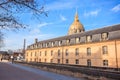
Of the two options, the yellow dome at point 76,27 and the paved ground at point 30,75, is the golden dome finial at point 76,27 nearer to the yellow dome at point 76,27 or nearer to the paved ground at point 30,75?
the yellow dome at point 76,27

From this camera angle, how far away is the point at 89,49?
160 ft

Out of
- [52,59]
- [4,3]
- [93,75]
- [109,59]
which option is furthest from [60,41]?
[4,3]

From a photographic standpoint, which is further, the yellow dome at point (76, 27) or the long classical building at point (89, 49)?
the yellow dome at point (76, 27)

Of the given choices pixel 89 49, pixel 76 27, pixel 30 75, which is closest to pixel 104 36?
pixel 89 49

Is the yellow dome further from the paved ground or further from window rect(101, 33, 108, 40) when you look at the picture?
the paved ground

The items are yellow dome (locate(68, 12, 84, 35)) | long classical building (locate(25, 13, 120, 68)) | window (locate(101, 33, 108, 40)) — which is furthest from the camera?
yellow dome (locate(68, 12, 84, 35))

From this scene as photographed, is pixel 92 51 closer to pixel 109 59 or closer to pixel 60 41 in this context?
pixel 109 59

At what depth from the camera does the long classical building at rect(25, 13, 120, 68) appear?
42.1m

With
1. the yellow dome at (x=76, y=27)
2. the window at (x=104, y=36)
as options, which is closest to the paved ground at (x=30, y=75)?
the window at (x=104, y=36)

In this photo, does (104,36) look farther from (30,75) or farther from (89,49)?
(30,75)

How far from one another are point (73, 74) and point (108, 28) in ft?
86.5

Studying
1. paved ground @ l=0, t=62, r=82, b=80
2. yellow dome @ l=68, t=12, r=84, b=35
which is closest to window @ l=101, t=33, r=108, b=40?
paved ground @ l=0, t=62, r=82, b=80

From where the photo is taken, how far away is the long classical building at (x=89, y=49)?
42.1 meters

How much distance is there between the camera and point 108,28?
46969mm
